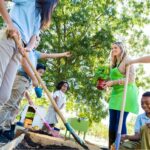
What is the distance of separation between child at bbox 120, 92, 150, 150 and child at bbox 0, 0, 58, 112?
119 cm

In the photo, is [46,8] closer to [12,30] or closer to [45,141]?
[12,30]

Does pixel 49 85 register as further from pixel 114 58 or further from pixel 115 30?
pixel 114 58

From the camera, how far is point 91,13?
14031 millimetres

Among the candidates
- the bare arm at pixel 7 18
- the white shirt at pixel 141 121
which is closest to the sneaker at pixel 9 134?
the white shirt at pixel 141 121

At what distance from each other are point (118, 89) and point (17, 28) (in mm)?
1979

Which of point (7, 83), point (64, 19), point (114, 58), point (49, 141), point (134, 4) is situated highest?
point (134, 4)

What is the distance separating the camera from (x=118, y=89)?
177 inches

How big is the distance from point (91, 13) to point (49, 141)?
9.65m

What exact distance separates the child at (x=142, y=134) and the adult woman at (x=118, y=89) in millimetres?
354

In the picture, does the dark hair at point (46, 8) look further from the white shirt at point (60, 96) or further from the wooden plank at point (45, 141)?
the white shirt at point (60, 96)

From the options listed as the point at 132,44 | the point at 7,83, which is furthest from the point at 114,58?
the point at 132,44

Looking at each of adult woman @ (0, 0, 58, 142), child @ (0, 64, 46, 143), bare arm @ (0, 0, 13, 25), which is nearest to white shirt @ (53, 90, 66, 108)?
child @ (0, 64, 46, 143)

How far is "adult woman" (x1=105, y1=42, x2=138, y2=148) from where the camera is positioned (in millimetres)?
4199

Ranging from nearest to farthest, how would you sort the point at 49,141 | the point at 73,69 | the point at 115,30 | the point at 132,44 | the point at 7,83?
the point at 7,83, the point at 49,141, the point at 73,69, the point at 115,30, the point at 132,44
